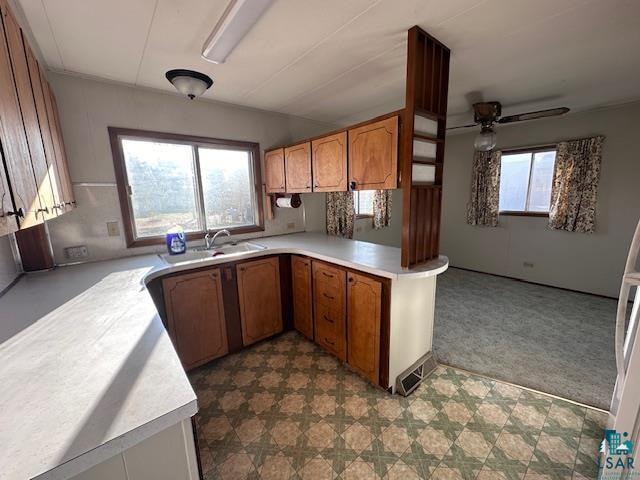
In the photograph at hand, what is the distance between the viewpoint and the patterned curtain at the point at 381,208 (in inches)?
177

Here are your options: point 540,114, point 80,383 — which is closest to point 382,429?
point 80,383

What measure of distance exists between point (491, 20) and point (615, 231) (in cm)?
341

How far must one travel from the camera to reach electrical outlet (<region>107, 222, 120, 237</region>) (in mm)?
2148

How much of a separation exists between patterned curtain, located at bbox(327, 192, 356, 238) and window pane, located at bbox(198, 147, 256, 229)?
1076 millimetres

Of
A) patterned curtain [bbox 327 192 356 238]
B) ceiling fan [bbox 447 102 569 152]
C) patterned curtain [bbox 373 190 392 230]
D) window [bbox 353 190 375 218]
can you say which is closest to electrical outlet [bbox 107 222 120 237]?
patterned curtain [bbox 327 192 356 238]

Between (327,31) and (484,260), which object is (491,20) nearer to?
(327,31)

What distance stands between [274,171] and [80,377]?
2376mm

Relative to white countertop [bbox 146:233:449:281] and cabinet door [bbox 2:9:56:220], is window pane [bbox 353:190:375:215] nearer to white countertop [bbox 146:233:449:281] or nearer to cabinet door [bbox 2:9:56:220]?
white countertop [bbox 146:233:449:281]

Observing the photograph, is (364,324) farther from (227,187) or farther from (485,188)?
(485,188)

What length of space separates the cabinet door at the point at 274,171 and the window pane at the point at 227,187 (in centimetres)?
18

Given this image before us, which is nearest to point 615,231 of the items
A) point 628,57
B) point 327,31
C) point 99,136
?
point 628,57

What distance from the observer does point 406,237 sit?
1.66 meters

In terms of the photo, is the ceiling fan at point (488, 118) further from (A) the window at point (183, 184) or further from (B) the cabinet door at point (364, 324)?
(A) the window at point (183, 184)

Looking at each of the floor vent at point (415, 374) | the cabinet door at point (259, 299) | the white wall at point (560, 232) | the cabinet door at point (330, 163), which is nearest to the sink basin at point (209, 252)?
the cabinet door at point (259, 299)
